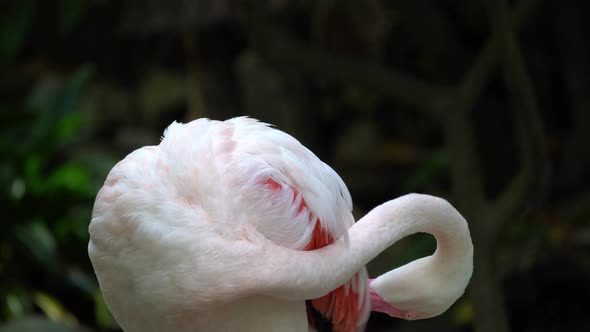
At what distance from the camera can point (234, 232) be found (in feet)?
5.58

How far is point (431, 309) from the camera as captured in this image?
2.01 meters

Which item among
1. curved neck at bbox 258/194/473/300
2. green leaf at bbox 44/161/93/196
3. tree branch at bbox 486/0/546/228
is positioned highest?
green leaf at bbox 44/161/93/196

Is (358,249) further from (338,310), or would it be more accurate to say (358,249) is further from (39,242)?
(39,242)

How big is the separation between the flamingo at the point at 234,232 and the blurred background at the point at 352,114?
1531 millimetres

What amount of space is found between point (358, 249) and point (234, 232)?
0.92 ft

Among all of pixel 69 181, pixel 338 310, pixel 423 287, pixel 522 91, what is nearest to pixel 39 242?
pixel 69 181

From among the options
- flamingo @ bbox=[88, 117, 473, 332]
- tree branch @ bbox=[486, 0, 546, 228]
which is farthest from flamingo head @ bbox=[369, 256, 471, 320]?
tree branch @ bbox=[486, 0, 546, 228]

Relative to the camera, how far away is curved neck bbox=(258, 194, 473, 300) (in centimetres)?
168

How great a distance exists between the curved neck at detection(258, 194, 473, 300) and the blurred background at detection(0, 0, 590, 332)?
1.43 metres

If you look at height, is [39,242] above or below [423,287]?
above

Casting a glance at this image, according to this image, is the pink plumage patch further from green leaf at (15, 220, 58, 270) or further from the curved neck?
green leaf at (15, 220, 58, 270)

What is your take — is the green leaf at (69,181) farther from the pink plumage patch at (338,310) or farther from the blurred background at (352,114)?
the pink plumage patch at (338,310)

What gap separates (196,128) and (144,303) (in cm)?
43

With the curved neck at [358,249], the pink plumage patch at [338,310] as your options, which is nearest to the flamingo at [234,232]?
the curved neck at [358,249]
